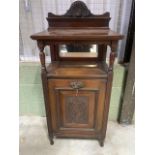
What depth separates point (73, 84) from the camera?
1.14 m

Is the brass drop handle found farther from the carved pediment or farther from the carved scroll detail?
the carved pediment

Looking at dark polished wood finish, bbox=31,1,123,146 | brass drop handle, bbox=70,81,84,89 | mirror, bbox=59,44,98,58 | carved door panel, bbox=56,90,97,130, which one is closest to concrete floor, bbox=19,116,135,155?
dark polished wood finish, bbox=31,1,123,146

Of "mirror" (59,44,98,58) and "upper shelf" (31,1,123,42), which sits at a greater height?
"upper shelf" (31,1,123,42)

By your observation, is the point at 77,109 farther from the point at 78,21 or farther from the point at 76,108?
the point at 78,21

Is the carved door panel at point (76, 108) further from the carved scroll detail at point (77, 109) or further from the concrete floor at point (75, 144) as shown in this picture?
the concrete floor at point (75, 144)

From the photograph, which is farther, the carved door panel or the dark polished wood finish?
the carved door panel

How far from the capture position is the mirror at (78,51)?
131cm

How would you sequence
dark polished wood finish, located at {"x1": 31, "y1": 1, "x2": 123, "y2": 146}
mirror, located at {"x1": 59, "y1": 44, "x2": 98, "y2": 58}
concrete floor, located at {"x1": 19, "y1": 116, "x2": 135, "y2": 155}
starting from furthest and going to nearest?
concrete floor, located at {"x1": 19, "y1": 116, "x2": 135, "y2": 155}, mirror, located at {"x1": 59, "y1": 44, "x2": 98, "y2": 58}, dark polished wood finish, located at {"x1": 31, "y1": 1, "x2": 123, "y2": 146}

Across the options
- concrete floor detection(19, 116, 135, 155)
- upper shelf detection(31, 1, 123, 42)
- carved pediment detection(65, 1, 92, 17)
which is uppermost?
carved pediment detection(65, 1, 92, 17)

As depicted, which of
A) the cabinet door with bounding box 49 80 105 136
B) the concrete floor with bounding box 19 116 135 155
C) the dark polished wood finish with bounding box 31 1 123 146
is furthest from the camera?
the concrete floor with bounding box 19 116 135 155

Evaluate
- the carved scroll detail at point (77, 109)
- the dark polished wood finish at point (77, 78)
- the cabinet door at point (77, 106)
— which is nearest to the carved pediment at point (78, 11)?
the dark polished wood finish at point (77, 78)

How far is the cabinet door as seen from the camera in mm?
1154
